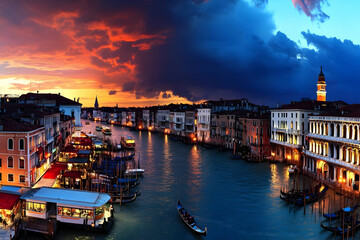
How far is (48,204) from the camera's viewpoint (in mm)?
15641

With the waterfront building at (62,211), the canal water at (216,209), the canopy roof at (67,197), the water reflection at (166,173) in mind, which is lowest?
the canal water at (216,209)

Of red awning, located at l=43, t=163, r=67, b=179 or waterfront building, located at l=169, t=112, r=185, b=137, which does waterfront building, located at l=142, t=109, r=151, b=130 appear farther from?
red awning, located at l=43, t=163, r=67, b=179

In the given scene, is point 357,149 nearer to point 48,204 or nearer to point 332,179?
point 332,179

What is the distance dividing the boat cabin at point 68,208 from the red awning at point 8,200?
1.19 feet

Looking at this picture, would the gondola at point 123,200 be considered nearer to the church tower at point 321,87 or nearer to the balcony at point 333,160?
the balcony at point 333,160

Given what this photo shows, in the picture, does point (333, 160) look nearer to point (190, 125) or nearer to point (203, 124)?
point (203, 124)

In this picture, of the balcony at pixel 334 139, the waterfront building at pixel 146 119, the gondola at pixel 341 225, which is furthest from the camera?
the waterfront building at pixel 146 119

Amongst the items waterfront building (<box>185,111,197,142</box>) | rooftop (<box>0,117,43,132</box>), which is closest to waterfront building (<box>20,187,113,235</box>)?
rooftop (<box>0,117,43,132</box>)

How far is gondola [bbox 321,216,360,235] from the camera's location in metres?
15.0

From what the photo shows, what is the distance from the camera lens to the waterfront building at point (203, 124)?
55.6m

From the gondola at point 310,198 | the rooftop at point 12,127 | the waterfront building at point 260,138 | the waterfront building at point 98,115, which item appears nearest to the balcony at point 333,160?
the gondola at point 310,198

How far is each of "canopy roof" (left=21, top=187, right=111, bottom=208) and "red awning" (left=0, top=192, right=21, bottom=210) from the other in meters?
0.35

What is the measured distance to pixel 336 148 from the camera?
23.2m

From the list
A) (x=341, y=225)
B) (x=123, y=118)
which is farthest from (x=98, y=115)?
(x=341, y=225)
